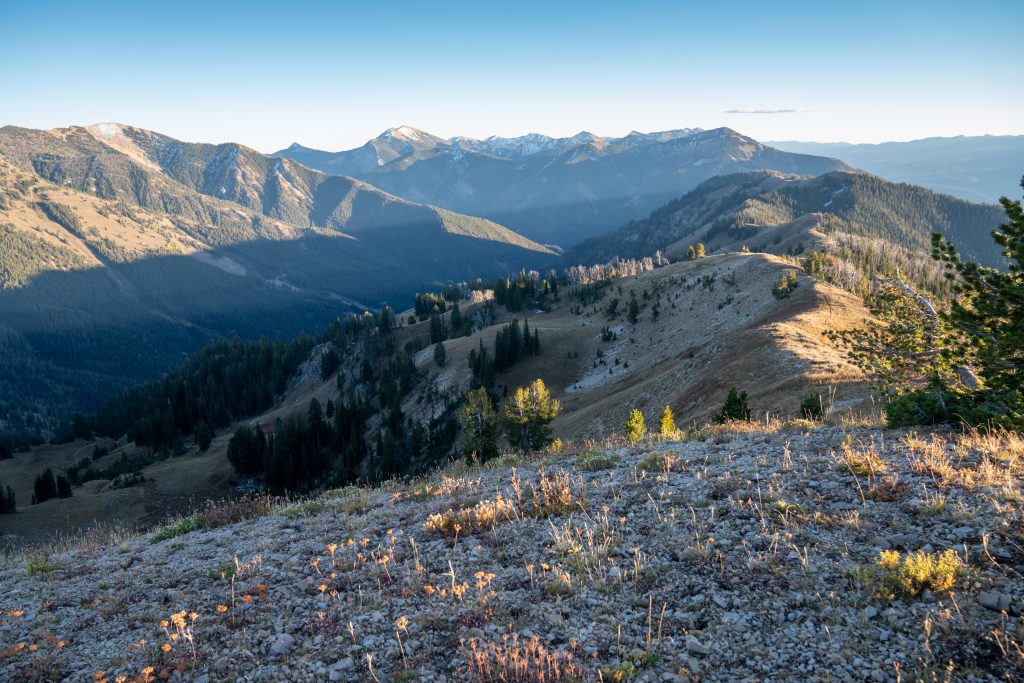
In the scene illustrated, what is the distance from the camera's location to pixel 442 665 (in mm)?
7906

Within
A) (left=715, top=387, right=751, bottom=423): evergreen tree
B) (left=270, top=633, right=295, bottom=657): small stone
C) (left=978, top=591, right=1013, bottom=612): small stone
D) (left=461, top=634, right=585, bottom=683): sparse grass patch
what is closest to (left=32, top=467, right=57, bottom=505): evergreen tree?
(left=715, top=387, right=751, bottom=423): evergreen tree

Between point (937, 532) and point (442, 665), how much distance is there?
900 centimetres

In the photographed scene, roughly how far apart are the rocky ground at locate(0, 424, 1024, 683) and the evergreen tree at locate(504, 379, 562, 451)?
1886 inches

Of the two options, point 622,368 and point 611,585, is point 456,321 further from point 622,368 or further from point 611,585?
point 611,585

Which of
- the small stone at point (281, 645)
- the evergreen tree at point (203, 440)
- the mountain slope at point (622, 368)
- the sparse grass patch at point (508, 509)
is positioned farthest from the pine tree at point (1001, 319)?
the evergreen tree at point (203, 440)

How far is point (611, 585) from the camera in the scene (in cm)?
932

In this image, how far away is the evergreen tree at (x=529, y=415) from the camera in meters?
63.2

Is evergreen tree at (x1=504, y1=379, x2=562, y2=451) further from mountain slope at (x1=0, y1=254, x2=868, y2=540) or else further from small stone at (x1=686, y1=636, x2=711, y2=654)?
small stone at (x1=686, y1=636, x2=711, y2=654)

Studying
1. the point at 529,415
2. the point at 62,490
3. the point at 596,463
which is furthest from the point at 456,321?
the point at 596,463

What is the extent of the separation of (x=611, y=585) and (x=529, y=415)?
54.5m

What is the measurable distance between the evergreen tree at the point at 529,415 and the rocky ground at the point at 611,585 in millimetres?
47909

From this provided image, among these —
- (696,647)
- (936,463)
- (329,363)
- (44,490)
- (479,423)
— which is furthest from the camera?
(329,363)

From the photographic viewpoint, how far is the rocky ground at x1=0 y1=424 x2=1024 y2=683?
735 cm

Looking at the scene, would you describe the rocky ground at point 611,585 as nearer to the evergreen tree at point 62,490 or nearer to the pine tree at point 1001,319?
the pine tree at point 1001,319
